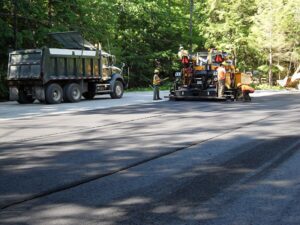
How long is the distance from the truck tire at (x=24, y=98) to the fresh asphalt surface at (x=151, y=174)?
1035 cm

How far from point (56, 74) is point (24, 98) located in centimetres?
217

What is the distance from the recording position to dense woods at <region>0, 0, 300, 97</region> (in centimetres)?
3425

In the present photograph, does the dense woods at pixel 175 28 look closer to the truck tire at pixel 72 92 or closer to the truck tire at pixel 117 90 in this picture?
the truck tire at pixel 117 90

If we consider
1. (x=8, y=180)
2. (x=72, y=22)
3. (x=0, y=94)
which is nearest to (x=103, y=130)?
(x=8, y=180)

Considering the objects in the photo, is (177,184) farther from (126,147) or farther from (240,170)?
(126,147)

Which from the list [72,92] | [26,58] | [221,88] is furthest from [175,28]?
[26,58]

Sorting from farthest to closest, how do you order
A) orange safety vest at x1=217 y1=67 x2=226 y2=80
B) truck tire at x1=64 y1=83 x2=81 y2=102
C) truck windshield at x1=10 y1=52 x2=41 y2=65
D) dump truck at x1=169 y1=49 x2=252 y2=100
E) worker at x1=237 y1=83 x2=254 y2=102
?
truck tire at x1=64 y1=83 x2=81 y2=102
dump truck at x1=169 y1=49 x2=252 y2=100
truck windshield at x1=10 y1=52 x2=41 y2=65
worker at x1=237 y1=83 x2=254 y2=102
orange safety vest at x1=217 y1=67 x2=226 y2=80

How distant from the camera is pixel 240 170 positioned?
672 cm

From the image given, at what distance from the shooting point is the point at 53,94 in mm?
21453

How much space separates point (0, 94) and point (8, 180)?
20.5 m

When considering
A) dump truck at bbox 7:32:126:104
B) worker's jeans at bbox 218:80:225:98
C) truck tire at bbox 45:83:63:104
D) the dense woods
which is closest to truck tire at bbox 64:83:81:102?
dump truck at bbox 7:32:126:104

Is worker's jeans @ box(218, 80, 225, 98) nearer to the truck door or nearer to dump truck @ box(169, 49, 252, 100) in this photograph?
dump truck @ box(169, 49, 252, 100)

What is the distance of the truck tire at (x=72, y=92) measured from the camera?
22.2 metres

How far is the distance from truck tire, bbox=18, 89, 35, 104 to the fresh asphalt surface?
10351 millimetres
